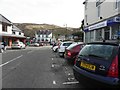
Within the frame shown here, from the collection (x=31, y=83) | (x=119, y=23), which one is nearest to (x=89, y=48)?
(x=31, y=83)

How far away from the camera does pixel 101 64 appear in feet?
17.4

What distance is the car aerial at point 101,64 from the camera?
197 inches

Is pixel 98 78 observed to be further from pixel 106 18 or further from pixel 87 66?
pixel 106 18

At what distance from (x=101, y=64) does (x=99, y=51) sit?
537 mm

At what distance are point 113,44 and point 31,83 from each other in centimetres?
351

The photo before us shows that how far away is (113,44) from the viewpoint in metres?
5.41

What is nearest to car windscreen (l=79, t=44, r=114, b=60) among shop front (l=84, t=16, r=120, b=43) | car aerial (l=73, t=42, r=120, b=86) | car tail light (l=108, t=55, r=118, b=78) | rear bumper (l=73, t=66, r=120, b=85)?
car aerial (l=73, t=42, r=120, b=86)

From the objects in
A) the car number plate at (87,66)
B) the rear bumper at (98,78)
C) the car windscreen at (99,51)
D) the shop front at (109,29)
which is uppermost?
the shop front at (109,29)

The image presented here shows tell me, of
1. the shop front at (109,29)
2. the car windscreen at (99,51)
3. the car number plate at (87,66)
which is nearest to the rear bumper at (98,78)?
the car number plate at (87,66)

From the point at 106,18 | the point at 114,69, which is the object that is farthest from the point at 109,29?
the point at 114,69

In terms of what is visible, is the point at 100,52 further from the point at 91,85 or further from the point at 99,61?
the point at 91,85

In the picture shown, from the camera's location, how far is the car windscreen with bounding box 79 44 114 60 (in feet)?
17.4

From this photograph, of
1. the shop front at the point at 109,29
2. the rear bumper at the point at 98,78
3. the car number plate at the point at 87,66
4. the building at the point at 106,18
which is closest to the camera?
the rear bumper at the point at 98,78

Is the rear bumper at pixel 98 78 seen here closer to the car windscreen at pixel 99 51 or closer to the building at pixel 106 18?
the car windscreen at pixel 99 51
